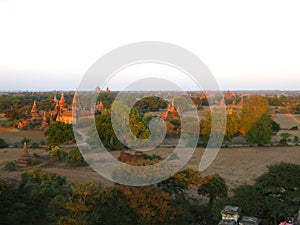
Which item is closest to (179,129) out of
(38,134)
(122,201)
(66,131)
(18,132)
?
(66,131)

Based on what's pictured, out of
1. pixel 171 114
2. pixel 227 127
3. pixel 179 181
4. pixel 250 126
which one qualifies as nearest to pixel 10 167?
pixel 179 181

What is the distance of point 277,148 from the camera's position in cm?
2527

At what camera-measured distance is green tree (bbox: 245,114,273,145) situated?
25.5 m

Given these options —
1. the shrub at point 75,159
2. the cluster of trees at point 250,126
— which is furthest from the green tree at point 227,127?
the shrub at point 75,159

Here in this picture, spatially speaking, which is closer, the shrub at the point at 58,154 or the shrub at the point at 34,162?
the shrub at the point at 34,162

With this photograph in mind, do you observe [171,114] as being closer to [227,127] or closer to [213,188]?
[227,127]

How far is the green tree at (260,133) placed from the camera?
2553 centimetres

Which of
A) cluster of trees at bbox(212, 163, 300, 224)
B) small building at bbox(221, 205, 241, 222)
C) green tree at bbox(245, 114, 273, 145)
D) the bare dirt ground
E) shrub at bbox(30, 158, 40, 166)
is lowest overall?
the bare dirt ground

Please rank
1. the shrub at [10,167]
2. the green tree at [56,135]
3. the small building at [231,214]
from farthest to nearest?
the green tree at [56,135]
the shrub at [10,167]
the small building at [231,214]

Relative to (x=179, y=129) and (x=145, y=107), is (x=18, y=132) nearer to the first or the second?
(x=179, y=129)

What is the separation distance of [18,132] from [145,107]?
2440 centimetres

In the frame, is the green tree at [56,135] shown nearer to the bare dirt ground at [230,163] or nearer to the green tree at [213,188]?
the bare dirt ground at [230,163]

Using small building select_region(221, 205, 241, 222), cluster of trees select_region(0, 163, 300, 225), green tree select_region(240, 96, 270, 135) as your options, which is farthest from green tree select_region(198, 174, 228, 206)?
green tree select_region(240, 96, 270, 135)

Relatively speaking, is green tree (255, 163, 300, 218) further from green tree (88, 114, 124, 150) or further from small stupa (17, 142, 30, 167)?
green tree (88, 114, 124, 150)
